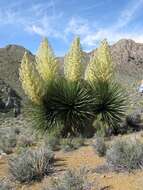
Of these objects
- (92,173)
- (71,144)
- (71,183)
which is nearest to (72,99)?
(71,144)

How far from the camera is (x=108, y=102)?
14.5 m

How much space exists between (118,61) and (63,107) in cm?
6673

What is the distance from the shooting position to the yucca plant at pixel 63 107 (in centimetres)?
1413

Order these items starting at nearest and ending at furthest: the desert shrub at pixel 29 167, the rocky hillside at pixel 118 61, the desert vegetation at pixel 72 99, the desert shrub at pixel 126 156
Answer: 1. the desert shrub at pixel 126 156
2. the desert shrub at pixel 29 167
3. the desert vegetation at pixel 72 99
4. the rocky hillside at pixel 118 61

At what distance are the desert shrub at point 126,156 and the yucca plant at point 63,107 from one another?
5587 millimetres

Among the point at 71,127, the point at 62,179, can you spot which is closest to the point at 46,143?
the point at 71,127

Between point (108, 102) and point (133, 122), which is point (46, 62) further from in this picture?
point (133, 122)

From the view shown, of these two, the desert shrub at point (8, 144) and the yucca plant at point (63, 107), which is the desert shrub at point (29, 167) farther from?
the yucca plant at point (63, 107)

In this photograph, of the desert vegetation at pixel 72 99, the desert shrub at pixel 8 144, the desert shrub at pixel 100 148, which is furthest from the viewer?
the desert vegetation at pixel 72 99

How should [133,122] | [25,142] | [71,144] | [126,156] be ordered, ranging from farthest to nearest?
1. [133,122]
2. [25,142]
3. [71,144]
4. [126,156]

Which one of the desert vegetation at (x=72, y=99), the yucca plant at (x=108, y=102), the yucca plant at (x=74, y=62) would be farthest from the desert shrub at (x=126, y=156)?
the yucca plant at (x=74, y=62)

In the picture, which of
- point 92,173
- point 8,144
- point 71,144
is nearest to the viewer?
point 92,173

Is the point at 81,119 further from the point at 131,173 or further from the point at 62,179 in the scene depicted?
the point at 62,179

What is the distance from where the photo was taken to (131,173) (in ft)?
25.9
